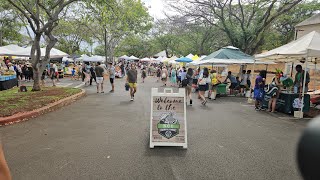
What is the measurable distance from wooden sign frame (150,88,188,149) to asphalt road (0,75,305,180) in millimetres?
203

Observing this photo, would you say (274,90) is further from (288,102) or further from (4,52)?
(4,52)

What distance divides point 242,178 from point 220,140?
78.9 inches

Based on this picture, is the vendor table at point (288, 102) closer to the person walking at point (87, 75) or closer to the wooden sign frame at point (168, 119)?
the wooden sign frame at point (168, 119)

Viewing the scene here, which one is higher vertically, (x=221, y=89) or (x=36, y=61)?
(x=36, y=61)

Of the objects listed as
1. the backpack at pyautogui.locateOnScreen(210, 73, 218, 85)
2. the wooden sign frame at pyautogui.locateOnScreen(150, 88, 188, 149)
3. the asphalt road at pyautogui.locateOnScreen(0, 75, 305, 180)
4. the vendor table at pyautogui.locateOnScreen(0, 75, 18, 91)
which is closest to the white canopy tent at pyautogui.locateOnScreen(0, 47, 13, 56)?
the vendor table at pyautogui.locateOnScreen(0, 75, 18, 91)

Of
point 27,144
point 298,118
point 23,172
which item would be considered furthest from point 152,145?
point 298,118

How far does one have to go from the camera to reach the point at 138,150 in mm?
5086

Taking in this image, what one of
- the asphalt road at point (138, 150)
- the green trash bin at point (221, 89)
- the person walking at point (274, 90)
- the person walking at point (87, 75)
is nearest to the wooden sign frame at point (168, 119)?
the asphalt road at point (138, 150)

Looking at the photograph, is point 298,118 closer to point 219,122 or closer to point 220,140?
point 219,122

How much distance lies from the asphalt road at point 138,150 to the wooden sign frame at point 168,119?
20cm

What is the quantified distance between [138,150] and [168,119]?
34.5 inches

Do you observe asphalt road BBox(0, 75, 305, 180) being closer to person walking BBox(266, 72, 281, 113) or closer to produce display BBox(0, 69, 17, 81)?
person walking BBox(266, 72, 281, 113)

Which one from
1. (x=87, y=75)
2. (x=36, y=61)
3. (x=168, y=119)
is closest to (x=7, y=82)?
(x=36, y=61)

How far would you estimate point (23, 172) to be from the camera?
4.00 meters
